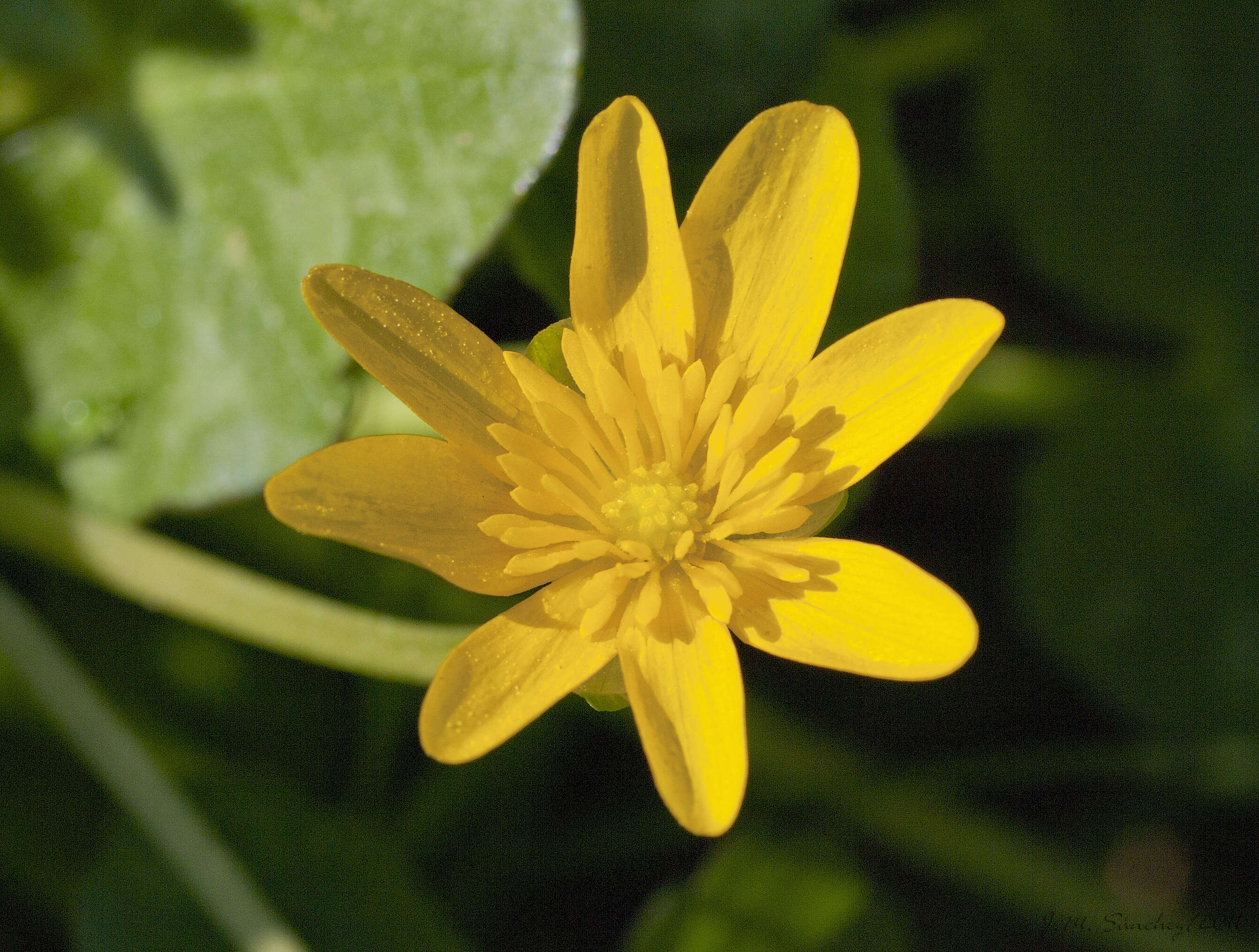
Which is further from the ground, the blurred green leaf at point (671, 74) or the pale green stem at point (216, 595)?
the blurred green leaf at point (671, 74)

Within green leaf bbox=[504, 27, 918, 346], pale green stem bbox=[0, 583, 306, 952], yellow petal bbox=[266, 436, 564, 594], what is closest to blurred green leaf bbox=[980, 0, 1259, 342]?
green leaf bbox=[504, 27, 918, 346]

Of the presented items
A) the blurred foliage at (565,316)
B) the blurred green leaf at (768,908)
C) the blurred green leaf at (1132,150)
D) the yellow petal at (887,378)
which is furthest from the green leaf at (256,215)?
the blurred green leaf at (1132,150)

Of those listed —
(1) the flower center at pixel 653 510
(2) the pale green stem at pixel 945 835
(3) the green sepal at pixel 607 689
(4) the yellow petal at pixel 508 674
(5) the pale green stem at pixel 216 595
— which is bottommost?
(2) the pale green stem at pixel 945 835

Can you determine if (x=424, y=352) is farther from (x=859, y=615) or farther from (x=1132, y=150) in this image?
(x=1132, y=150)

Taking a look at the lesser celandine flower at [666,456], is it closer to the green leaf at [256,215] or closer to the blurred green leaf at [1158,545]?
the green leaf at [256,215]

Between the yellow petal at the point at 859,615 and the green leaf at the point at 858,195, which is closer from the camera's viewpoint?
the yellow petal at the point at 859,615

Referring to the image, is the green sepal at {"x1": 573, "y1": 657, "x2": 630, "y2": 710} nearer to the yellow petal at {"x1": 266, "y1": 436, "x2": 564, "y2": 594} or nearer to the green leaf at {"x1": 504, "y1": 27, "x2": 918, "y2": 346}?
the yellow petal at {"x1": 266, "y1": 436, "x2": 564, "y2": 594}

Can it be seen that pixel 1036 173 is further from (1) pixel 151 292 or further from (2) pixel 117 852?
(2) pixel 117 852

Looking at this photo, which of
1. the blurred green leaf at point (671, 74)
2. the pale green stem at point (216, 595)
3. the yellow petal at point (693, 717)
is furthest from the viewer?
the blurred green leaf at point (671, 74)

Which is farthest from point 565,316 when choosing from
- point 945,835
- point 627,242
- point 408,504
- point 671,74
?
point 945,835
